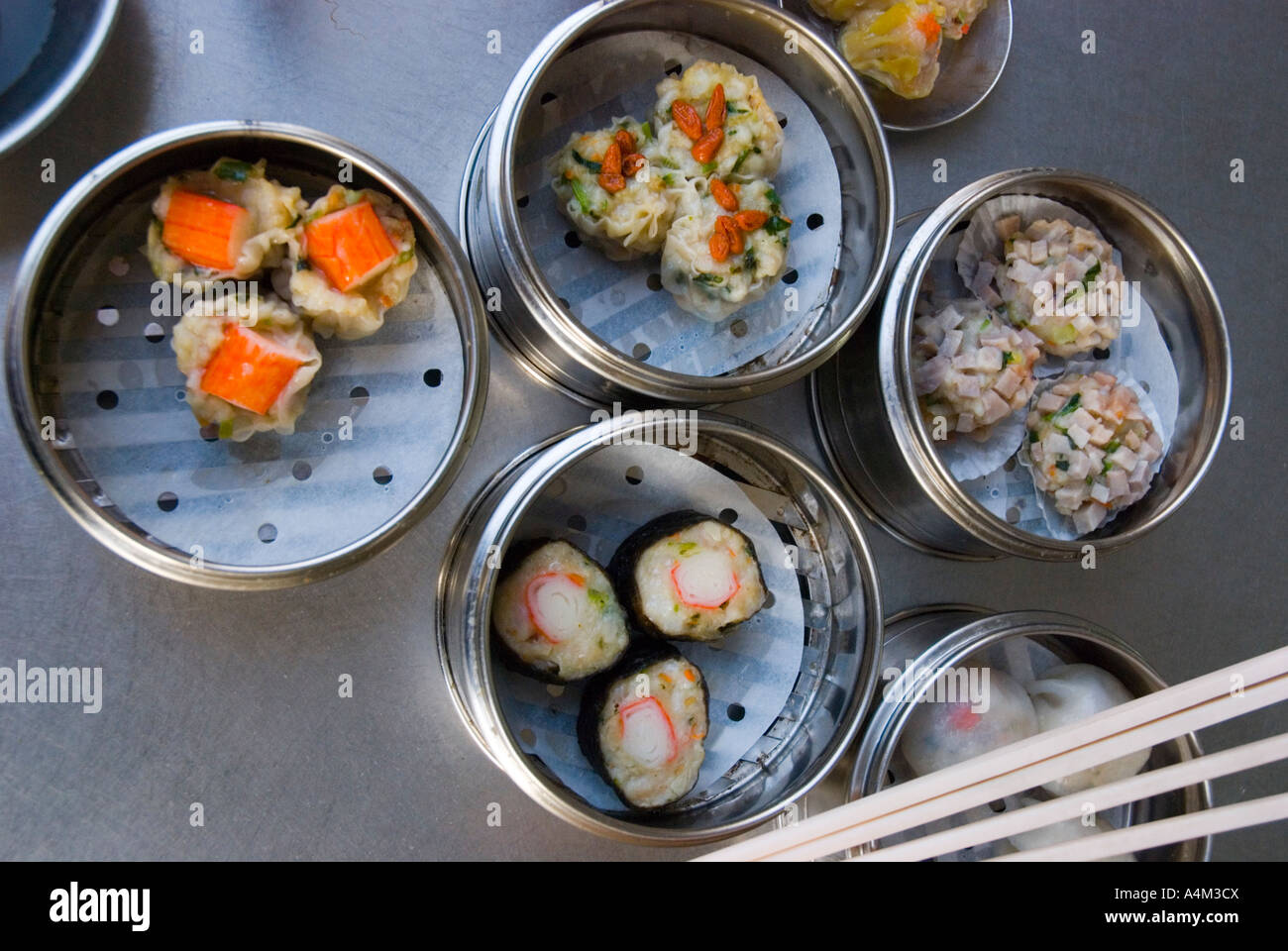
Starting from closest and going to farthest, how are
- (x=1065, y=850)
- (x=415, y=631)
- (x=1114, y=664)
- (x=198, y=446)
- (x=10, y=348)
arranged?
(x=1065, y=850)
(x=10, y=348)
(x=198, y=446)
(x=415, y=631)
(x=1114, y=664)

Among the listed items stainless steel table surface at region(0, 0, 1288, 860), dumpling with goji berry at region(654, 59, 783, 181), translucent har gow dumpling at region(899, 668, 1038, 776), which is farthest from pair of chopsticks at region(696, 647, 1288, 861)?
dumpling with goji berry at region(654, 59, 783, 181)

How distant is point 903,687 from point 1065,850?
74 cm

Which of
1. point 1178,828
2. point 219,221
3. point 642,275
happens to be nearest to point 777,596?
point 642,275

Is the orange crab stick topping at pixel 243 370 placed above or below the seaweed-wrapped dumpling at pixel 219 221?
below

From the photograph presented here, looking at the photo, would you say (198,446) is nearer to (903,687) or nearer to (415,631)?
(415,631)

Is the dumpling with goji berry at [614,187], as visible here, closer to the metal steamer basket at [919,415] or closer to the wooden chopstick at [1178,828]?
the metal steamer basket at [919,415]

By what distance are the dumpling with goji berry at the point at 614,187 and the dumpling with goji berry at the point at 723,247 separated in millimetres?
50

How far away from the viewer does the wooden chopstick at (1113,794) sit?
1121 mm

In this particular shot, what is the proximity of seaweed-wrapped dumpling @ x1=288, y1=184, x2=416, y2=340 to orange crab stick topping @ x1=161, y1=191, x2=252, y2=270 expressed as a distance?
10 centimetres

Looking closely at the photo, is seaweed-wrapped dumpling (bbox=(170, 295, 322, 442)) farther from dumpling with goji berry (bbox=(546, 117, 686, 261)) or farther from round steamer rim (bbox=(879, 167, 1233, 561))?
round steamer rim (bbox=(879, 167, 1233, 561))

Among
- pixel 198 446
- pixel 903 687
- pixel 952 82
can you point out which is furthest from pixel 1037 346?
pixel 198 446

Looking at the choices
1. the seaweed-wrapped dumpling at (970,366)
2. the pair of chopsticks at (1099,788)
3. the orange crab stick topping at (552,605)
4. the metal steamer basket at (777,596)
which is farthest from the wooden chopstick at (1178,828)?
the seaweed-wrapped dumpling at (970,366)

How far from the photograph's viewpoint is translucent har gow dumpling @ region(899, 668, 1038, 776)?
2018 millimetres

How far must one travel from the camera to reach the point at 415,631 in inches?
76.5
